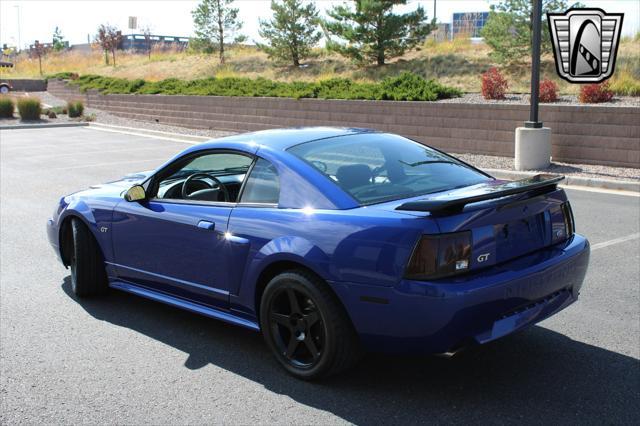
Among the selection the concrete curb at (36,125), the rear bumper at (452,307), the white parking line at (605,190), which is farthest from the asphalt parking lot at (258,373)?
the concrete curb at (36,125)

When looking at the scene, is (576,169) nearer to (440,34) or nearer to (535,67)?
(535,67)

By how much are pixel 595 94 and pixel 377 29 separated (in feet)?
44.7

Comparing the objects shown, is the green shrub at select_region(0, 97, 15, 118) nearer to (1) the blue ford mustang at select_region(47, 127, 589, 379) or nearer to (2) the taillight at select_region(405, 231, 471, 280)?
(1) the blue ford mustang at select_region(47, 127, 589, 379)

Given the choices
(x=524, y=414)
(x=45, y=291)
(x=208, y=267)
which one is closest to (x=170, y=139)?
(x=45, y=291)

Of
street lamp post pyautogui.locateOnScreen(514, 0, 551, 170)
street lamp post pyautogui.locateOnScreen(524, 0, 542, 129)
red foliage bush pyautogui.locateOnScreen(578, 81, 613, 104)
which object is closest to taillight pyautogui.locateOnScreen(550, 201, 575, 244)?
street lamp post pyautogui.locateOnScreen(524, 0, 542, 129)

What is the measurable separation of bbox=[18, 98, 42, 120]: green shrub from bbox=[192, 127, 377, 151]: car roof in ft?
96.3

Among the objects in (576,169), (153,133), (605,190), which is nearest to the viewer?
(605,190)

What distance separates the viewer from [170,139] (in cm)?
2389

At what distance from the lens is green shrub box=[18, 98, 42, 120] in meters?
31.5

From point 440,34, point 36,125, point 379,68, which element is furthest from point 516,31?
point 36,125

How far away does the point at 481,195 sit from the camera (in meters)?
3.82

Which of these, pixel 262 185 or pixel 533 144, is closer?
pixel 262 185

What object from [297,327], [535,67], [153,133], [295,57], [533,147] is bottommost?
[297,327]

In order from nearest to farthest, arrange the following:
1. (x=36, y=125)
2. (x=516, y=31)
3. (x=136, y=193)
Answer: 1. (x=136, y=193)
2. (x=516, y=31)
3. (x=36, y=125)
